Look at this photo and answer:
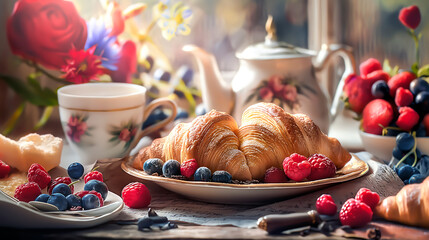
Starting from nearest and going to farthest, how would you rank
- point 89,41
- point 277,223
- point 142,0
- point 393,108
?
point 277,223, point 393,108, point 89,41, point 142,0

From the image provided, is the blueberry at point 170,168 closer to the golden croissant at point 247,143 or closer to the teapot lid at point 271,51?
the golden croissant at point 247,143

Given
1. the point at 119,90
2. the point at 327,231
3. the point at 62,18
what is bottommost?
the point at 327,231

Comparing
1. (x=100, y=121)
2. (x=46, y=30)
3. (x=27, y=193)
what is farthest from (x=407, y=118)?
(x=46, y=30)

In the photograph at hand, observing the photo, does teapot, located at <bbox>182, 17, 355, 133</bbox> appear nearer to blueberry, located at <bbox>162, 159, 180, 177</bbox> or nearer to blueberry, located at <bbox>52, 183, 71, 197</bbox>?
blueberry, located at <bbox>162, 159, 180, 177</bbox>

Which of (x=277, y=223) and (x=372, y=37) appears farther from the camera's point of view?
(x=372, y=37)

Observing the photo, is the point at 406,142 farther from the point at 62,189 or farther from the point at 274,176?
the point at 62,189

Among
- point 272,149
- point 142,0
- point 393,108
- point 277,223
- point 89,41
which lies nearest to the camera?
point 277,223

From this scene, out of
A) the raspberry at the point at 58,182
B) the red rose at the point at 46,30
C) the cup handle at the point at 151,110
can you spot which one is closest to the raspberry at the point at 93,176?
the raspberry at the point at 58,182

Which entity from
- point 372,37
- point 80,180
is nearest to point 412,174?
point 80,180

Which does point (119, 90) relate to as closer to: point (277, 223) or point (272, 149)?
point (272, 149)

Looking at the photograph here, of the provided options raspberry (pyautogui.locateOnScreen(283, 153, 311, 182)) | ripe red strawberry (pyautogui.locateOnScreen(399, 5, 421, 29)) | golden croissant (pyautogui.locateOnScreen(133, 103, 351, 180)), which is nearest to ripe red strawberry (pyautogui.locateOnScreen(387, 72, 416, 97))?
ripe red strawberry (pyautogui.locateOnScreen(399, 5, 421, 29))
